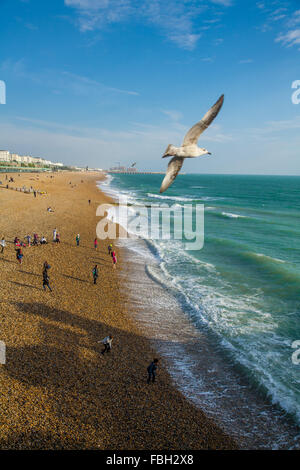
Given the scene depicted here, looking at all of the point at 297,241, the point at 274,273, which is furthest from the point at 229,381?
the point at 297,241

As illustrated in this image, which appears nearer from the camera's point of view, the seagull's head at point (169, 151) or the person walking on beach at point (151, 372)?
the seagull's head at point (169, 151)

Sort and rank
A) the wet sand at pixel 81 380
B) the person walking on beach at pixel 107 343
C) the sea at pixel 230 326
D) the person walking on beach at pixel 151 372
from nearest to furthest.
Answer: the wet sand at pixel 81 380 < the sea at pixel 230 326 < the person walking on beach at pixel 151 372 < the person walking on beach at pixel 107 343

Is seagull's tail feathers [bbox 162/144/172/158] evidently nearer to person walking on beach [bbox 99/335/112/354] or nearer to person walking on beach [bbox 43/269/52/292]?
person walking on beach [bbox 99/335/112/354]

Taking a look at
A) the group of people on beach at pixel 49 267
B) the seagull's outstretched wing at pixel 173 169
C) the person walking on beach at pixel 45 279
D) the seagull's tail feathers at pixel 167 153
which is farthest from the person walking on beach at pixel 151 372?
the person walking on beach at pixel 45 279

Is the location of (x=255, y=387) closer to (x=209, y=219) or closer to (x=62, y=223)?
(x=62, y=223)

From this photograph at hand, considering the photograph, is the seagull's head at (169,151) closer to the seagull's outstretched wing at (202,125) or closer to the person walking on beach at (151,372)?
the seagull's outstretched wing at (202,125)

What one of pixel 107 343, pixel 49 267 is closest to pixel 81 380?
pixel 107 343

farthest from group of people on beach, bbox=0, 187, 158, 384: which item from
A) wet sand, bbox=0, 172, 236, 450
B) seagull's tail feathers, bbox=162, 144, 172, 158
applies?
seagull's tail feathers, bbox=162, 144, 172, 158
